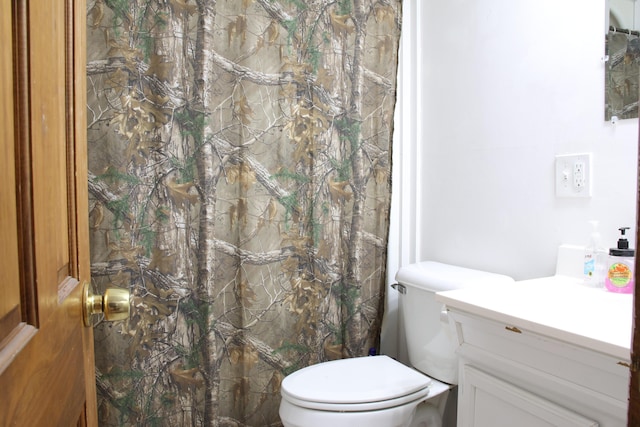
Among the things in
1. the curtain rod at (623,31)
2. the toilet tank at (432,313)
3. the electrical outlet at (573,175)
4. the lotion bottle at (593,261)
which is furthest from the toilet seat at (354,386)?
the curtain rod at (623,31)

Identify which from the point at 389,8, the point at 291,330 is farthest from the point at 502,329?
the point at 389,8

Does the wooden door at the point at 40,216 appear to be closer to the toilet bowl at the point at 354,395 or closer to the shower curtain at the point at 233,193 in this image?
the toilet bowl at the point at 354,395

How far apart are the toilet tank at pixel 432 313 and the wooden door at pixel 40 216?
3.81 ft

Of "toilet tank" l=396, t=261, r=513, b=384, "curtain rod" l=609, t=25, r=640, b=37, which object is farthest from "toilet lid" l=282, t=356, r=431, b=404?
"curtain rod" l=609, t=25, r=640, b=37

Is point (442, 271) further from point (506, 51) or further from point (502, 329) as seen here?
point (506, 51)

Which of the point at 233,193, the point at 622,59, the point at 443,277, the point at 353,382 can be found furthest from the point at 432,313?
the point at 622,59

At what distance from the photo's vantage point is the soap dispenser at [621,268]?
42.9 inches

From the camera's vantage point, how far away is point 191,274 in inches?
59.6

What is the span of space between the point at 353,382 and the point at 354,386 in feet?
0.10

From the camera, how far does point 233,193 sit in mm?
1575

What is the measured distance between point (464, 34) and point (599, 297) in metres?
1.10

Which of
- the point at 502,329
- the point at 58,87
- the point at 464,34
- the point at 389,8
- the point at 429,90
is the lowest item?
the point at 502,329

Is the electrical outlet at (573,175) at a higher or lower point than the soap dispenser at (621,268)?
higher

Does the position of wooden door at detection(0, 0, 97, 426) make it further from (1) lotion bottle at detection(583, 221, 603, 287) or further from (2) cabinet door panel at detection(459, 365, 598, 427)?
(1) lotion bottle at detection(583, 221, 603, 287)
